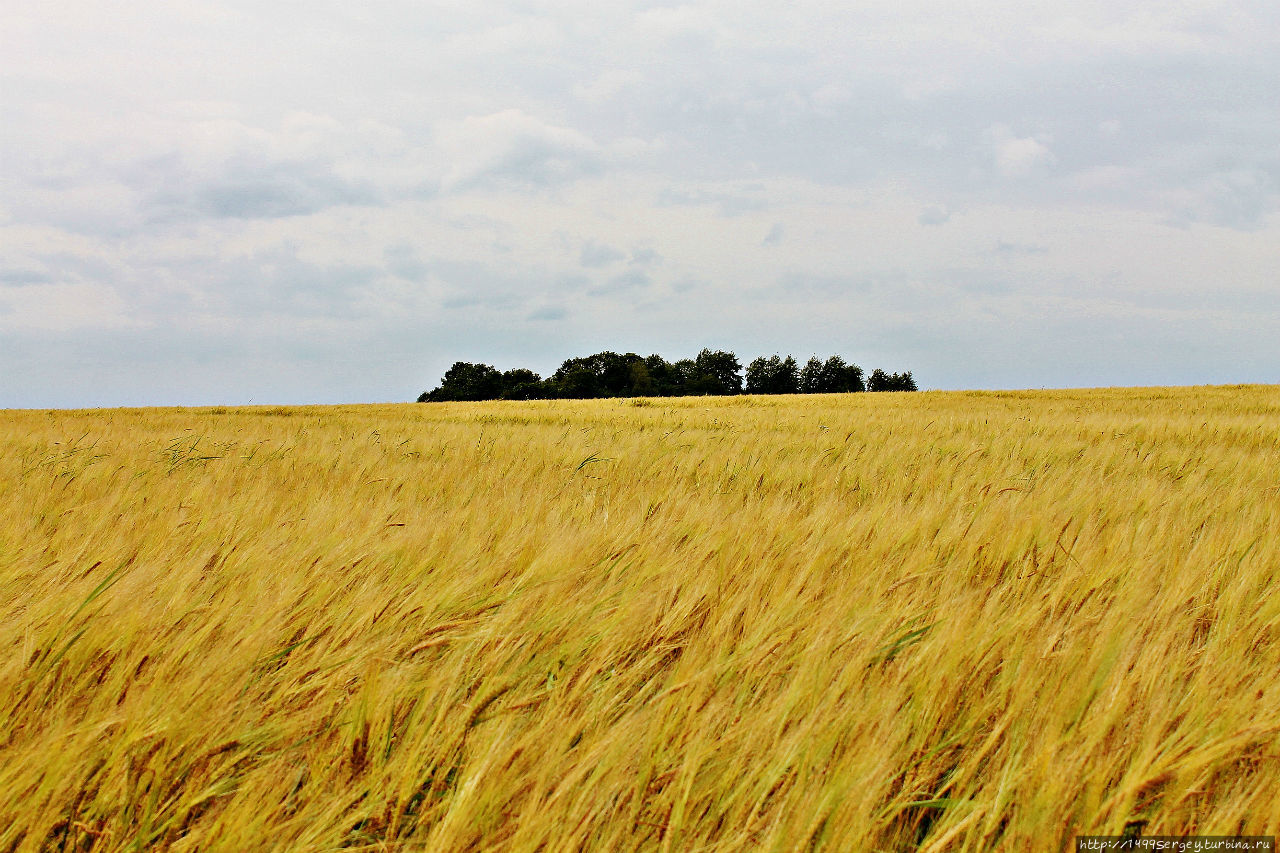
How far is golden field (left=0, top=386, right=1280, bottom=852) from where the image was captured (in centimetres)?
91

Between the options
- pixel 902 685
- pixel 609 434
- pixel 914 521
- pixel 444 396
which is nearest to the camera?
pixel 902 685

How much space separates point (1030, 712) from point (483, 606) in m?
1.14

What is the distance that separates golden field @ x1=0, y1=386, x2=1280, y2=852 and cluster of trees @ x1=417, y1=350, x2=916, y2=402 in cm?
5797

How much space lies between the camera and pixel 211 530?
2266mm

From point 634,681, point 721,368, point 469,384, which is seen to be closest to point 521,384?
point 469,384

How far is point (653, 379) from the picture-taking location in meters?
68.7

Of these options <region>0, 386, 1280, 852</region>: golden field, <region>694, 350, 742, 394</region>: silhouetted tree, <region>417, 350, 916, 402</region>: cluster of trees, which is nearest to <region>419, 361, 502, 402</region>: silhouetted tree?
<region>417, 350, 916, 402</region>: cluster of trees

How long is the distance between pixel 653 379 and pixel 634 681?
67643mm

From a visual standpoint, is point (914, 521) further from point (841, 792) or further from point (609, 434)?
point (609, 434)

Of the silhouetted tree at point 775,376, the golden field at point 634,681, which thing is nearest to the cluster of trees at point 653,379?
the silhouetted tree at point 775,376

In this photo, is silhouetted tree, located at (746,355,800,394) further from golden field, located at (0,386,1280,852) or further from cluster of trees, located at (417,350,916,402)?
golden field, located at (0,386,1280,852)

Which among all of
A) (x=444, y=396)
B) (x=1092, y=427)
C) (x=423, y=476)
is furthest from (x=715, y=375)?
(x=423, y=476)

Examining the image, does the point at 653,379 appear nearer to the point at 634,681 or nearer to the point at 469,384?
the point at 469,384

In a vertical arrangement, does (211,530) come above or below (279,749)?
above
